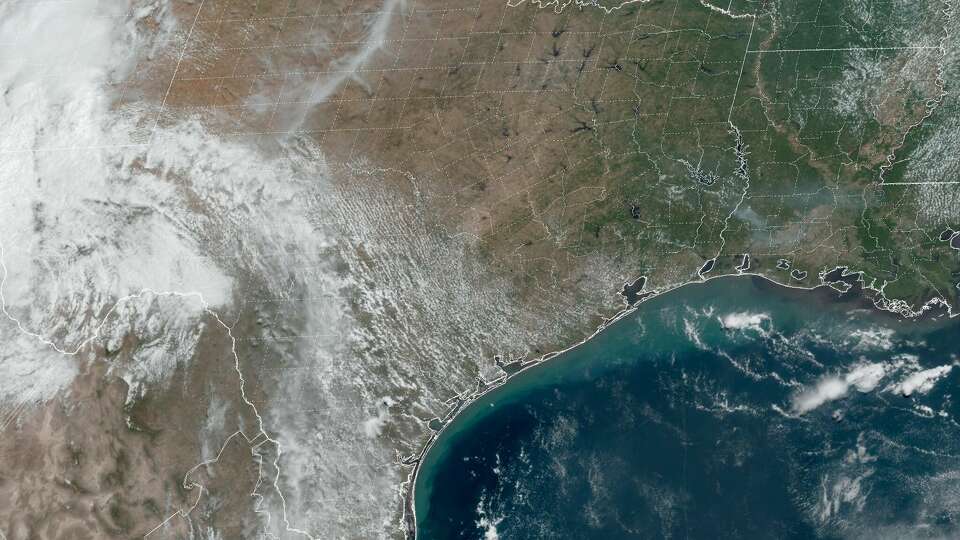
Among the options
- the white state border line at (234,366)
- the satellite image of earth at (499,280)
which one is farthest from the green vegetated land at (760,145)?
the white state border line at (234,366)

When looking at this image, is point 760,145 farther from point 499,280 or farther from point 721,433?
point 499,280

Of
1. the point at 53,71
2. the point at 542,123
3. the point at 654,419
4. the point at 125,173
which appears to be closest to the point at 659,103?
the point at 542,123

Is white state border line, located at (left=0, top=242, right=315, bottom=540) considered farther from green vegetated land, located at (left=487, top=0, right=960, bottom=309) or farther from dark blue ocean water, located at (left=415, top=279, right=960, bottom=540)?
green vegetated land, located at (left=487, top=0, right=960, bottom=309)

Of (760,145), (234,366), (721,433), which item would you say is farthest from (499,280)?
(760,145)

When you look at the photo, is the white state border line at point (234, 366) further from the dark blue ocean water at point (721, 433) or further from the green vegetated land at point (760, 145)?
the green vegetated land at point (760, 145)

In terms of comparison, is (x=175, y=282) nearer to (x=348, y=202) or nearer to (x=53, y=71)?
(x=348, y=202)

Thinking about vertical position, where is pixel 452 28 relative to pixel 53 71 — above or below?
above

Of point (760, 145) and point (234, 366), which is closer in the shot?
point (234, 366)
